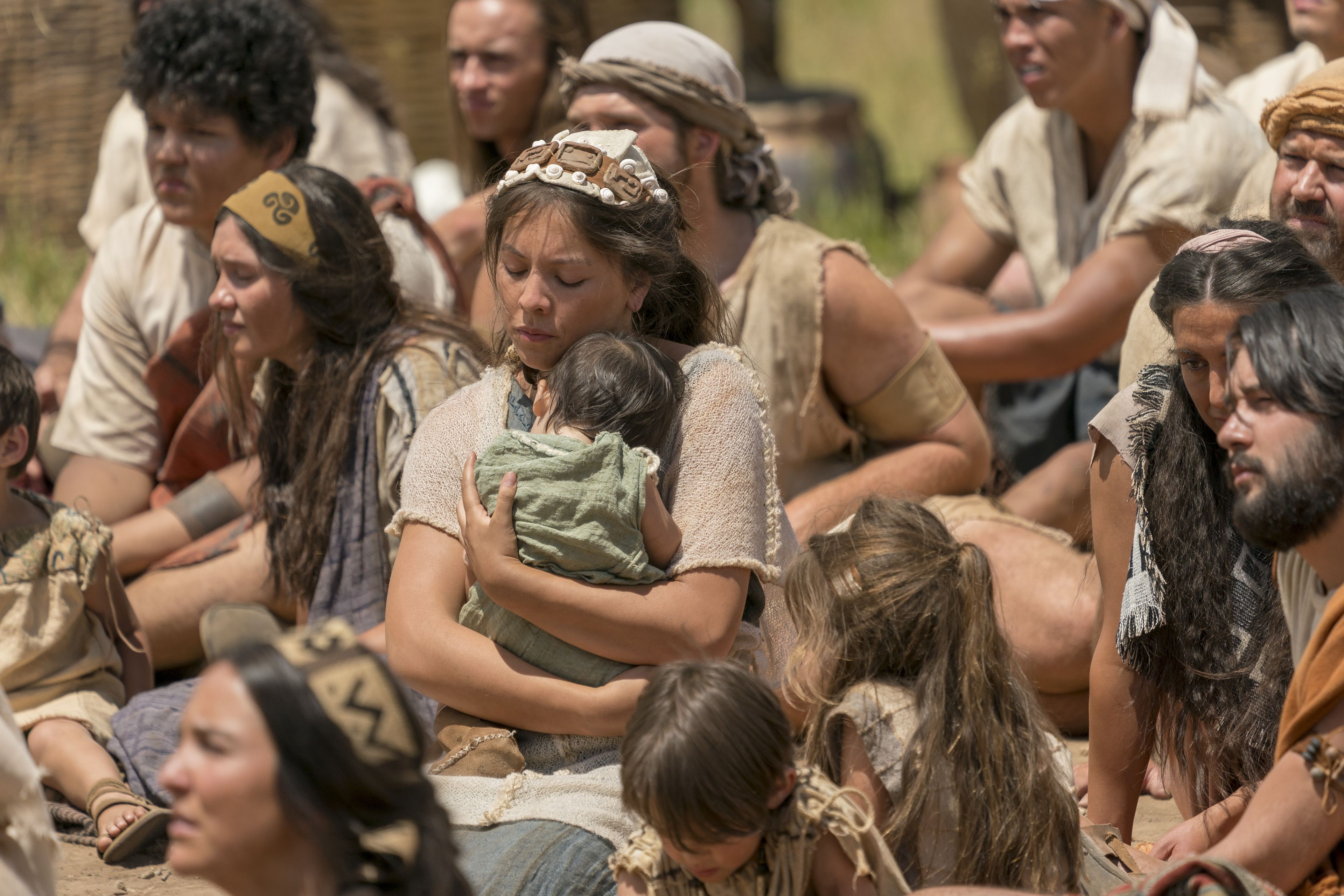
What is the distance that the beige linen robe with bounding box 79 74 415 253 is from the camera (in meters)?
6.43

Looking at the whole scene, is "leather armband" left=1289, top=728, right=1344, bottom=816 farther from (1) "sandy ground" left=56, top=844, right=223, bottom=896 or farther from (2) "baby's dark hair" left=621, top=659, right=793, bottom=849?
(1) "sandy ground" left=56, top=844, right=223, bottom=896

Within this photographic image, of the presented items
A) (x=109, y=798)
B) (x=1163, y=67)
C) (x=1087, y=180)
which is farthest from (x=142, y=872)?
(x=1163, y=67)

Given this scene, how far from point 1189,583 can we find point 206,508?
109 inches

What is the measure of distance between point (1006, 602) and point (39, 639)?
7.72 ft

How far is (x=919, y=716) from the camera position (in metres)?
2.84

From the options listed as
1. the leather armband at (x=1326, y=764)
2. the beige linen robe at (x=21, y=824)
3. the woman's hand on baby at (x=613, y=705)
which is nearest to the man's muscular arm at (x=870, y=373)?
the woman's hand on baby at (x=613, y=705)

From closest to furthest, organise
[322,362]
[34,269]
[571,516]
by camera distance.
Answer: [571,516], [322,362], [34,269]

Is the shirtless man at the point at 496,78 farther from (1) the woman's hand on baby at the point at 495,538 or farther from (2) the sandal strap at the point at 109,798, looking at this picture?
(1) the woman's hand on baby at the point at 495,538

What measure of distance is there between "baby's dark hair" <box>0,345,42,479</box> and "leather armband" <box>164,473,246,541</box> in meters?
0.73

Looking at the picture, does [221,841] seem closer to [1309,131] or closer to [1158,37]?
[1309,131]

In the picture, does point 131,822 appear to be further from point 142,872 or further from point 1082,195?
point 1082,195

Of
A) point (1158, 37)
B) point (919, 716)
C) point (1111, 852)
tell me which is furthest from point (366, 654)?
point (1158, 37)

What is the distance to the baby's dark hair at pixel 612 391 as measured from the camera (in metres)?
3.05

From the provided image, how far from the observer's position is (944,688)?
9.35 feet
